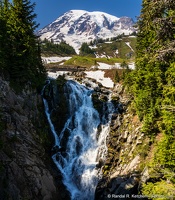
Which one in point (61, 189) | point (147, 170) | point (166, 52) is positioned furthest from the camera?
point (61, 189)

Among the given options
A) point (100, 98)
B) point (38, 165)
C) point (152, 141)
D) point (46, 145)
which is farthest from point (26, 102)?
point (152, 141)

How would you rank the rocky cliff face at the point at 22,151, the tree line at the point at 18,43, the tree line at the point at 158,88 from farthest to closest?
the tree line at the point at 18,43 → the rocky cliff face at the point at 22,151 → the tree line at the point at 158,88

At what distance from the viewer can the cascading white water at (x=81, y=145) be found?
2561 centimetres

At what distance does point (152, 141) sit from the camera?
24.7m

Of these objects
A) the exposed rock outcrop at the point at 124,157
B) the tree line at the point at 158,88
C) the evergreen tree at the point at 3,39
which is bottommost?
the exposed rock outcrop at the point at 124,157

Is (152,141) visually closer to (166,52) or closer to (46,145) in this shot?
(46,145)

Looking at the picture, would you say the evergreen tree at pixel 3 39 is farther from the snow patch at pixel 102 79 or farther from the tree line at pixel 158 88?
the snow patch at pixel 102 79

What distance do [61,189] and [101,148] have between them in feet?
25.8

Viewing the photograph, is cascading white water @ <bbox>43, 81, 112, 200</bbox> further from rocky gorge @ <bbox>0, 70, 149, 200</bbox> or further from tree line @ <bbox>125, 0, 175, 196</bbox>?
tree line @ <bbox>125, 0, 175, 196</bbox>

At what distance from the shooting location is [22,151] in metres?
21.3

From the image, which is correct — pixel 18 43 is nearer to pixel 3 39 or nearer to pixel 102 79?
pixel 3 39

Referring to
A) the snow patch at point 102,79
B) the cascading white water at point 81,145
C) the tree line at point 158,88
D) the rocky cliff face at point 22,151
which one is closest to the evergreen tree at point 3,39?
the rocky cliff face at point 22,151

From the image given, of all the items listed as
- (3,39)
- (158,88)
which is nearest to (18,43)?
(3,39)

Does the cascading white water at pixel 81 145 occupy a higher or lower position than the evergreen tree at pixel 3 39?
lower
